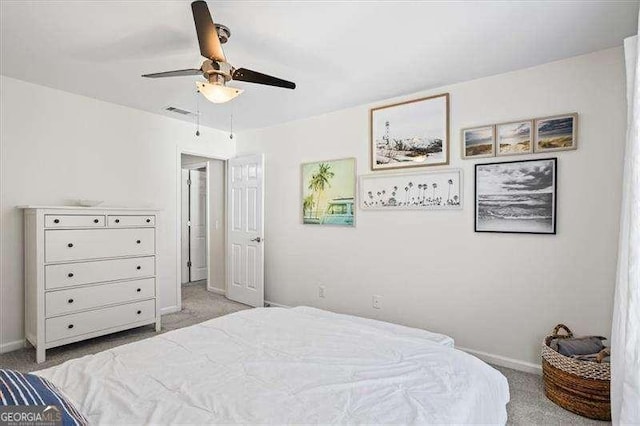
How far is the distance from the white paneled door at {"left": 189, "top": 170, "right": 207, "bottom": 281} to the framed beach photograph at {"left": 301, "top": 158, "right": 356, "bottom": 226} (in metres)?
3.04

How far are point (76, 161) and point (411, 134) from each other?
133 inches

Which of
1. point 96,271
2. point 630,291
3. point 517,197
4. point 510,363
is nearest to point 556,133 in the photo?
point 517,197

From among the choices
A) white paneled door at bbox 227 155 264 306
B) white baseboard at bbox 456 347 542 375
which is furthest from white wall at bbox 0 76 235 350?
white baseboard at bbox 456 347 542 375

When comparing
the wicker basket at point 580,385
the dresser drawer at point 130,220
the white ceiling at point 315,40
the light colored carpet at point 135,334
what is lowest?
the light colored carpet at point 135,334

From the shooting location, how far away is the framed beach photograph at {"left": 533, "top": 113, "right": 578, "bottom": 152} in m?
2.59

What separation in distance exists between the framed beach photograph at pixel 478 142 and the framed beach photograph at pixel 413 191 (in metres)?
0.19

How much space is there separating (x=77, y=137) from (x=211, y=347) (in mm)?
2959

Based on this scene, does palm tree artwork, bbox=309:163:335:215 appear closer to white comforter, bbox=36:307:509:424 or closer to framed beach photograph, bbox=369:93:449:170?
framed beach photograph, bbox=369:93:449:170

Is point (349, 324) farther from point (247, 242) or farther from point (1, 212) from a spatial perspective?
point (1, 212)

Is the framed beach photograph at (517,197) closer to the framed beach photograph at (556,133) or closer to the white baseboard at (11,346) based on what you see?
the framed beach photograph at (556,133)

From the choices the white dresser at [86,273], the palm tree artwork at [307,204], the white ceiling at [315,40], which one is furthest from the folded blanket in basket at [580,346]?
the white dresser at [86,273]

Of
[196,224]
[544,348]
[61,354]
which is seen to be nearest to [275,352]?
[544,348]

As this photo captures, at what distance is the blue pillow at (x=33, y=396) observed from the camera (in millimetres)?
927

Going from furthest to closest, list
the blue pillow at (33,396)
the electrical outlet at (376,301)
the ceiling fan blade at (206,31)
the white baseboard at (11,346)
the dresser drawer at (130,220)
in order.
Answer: the electrical outlet at (376,301), the dresser drawer at (130,220), the white baseboard at (11,346), the ceiling fan blade at (206,31), the blue pillow at (33,396)
